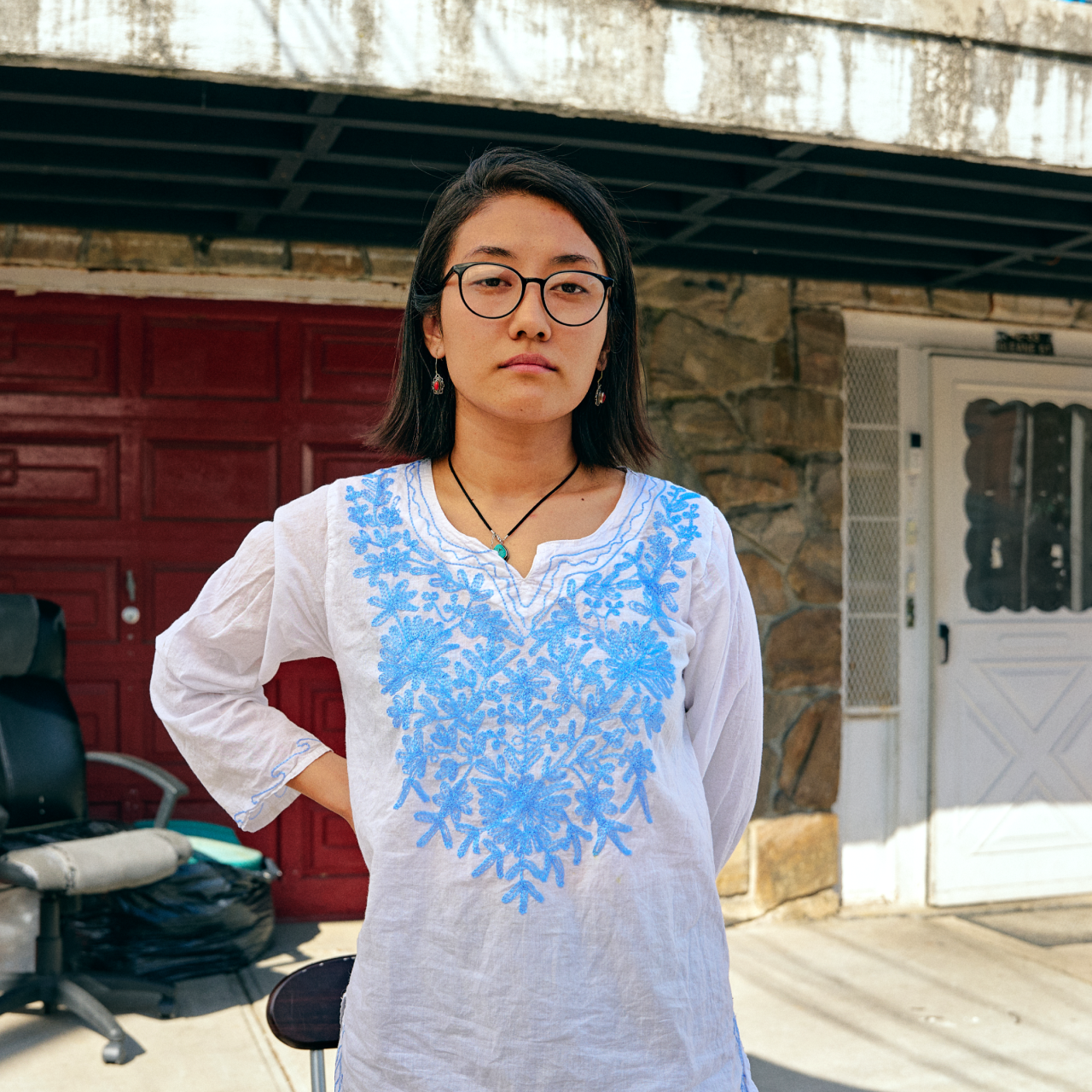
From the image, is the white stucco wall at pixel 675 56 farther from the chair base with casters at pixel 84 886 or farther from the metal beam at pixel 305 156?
the chair base with casters at pixel 84 886

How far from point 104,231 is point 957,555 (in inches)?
144

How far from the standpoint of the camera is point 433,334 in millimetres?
1318

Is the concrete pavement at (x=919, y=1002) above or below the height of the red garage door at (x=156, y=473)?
below

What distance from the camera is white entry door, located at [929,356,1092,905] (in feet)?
15.6

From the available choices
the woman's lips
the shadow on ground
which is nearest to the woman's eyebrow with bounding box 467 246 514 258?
the woman's lips

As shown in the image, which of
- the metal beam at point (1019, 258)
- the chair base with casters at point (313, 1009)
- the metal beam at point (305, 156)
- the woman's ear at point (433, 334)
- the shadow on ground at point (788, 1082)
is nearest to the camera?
the woman's ear at point (433, 334)

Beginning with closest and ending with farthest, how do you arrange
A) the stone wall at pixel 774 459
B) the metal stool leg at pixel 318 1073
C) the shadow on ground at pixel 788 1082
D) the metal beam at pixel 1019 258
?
the metal stool leg at pixel 318 1073 → the shadow on ground at pixel 788 1082 → the metal beam at pixel 1019 258 → the stone wall at pixel 774 459

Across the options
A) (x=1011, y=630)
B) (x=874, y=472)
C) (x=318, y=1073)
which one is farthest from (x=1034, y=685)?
(x=318, y=1073)

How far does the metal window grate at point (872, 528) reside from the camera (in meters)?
4.66

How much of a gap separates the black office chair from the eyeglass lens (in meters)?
2.70

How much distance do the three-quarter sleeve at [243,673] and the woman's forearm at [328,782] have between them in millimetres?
12

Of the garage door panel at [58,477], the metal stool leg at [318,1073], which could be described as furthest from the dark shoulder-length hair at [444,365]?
the garage door panel at [58,477]

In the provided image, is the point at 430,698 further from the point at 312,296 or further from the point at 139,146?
the point at 312,296

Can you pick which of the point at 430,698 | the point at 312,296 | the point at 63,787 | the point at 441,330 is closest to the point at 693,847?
the point at 430,698
